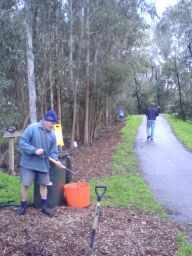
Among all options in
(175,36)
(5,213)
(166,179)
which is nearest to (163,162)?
(166,179)

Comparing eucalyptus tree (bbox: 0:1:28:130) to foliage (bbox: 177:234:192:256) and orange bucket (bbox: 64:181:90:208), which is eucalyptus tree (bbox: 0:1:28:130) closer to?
orange bucket (bbox: 64:181:90:208)

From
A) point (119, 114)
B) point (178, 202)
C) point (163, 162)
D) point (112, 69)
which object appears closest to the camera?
point (178, 202)

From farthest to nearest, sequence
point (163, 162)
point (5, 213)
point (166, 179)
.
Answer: point (163, 162), point (166, 179), point (5, 213)

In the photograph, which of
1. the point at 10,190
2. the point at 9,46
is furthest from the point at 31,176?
the point at 9,46

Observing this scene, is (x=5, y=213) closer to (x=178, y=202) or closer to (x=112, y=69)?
(x=178, y=202)

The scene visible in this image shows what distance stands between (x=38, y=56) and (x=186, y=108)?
28.3 metres

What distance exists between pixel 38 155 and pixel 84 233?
157 centimetres

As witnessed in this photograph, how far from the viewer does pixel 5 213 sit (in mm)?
7055

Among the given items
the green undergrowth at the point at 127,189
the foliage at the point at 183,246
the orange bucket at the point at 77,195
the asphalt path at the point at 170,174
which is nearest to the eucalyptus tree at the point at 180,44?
the asphalt path at the point at 170,174

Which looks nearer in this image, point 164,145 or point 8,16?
point 8,16

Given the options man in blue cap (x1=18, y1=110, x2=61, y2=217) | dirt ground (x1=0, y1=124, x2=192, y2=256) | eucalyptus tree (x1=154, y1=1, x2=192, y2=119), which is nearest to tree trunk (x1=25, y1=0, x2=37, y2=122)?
man in blue cap (x1=18, y1=110, x2=61, y2=217)

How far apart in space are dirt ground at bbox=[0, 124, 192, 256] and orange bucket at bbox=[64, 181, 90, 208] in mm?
167

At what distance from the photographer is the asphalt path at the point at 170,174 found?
8703mm

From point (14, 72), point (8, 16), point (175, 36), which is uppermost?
point (175, 36)
